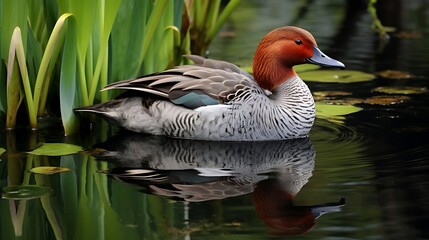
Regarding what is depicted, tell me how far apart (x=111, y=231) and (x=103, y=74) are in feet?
7.91

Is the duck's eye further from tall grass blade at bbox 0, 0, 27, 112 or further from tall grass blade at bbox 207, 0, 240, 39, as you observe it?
tall grass blade at bbox 0, 0, 27, 112

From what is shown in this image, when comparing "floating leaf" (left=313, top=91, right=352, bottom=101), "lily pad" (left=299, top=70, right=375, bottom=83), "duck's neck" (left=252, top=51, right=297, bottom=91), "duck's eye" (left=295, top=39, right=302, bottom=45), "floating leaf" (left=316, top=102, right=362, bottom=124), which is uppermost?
"duck's eye" (left=295, top=39, right=302, bottom=45)

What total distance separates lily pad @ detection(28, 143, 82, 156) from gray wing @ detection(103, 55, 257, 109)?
0.52 m

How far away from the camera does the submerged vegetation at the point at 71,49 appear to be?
263 inches

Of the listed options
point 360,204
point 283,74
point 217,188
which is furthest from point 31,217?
point 283,74

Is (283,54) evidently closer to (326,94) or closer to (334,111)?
(334,111)

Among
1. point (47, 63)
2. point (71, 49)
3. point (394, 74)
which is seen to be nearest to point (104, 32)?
point (71, 49)

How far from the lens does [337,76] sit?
8.75 m

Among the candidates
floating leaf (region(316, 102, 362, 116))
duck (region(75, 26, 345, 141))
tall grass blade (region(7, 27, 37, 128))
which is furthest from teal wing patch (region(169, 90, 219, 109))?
floating leaf (region(316, 102, 362, 116))

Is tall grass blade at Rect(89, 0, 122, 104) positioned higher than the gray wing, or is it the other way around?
tall grass blade at Rect(89, 0, 122, 104)

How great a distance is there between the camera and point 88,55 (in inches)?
276

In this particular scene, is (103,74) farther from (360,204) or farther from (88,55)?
(360,204)

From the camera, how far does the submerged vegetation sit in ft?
21.9

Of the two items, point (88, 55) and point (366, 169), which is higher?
point (88, 55)
